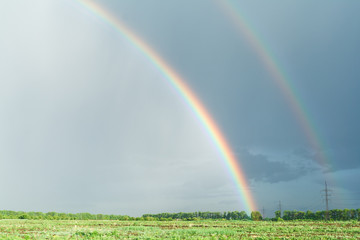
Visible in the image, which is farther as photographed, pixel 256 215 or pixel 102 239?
pixel 256 215

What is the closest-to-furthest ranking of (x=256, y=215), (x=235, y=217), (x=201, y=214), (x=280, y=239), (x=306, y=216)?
(x=280, y=239), (x=306, y=216), (x=256, y=215), (x=235, y=217), (x=201, y=214)

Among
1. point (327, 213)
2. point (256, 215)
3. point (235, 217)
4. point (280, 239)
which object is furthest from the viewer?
point (235, 217)

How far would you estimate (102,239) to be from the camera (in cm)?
3588

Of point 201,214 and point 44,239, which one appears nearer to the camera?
point 44,239

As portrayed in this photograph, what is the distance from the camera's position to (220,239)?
121ft

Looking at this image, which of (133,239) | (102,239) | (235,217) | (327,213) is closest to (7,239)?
(102,239)

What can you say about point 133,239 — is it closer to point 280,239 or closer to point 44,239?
point 44,239

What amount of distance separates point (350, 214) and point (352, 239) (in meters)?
109

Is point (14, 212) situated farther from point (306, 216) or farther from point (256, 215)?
point (306, 216)

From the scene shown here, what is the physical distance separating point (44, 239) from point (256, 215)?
13367 centimetres

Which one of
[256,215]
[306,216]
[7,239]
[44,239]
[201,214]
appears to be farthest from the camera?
[201,214]

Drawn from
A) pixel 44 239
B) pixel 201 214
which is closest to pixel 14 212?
pixel 201 214

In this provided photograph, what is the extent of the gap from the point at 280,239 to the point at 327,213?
103346 millimetres

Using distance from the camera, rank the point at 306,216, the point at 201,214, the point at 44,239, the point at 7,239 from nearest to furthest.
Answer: the point at 7,239
the point at 44,239
the point at 306,216
the point at 201,214
